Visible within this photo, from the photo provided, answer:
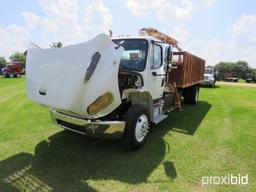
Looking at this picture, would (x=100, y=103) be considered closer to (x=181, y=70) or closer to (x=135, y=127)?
(x=135, y=127)

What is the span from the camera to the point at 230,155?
4.37m

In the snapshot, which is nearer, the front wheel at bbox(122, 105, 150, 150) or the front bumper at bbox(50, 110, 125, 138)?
the front bumper at bbox(50, 110, 125, 138)

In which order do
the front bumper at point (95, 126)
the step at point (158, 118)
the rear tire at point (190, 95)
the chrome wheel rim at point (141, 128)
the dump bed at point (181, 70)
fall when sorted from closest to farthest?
the front bumper at point (95, 126), the chrome wheel rim at point (141, 128), the step at point (158, 118), the dump bed at point (181, 70), the rear tire at point (190, 95)

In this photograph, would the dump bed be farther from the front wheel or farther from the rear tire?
the front wheel

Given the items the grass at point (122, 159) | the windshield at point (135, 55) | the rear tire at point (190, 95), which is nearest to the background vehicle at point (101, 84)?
the windshield at point (135, 55)

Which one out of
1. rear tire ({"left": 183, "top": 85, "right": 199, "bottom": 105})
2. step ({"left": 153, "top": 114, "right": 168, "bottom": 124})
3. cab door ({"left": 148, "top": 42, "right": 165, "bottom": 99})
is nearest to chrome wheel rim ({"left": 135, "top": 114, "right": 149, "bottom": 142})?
step ({"left": 153, "top": 114, "right": 168, "bottom": 124})

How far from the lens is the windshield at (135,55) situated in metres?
4.84

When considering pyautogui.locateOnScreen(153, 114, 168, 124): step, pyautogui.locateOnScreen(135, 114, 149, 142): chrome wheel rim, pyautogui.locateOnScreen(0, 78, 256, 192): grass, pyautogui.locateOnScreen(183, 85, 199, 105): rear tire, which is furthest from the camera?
pyautogui.locateOnScreen(183, 85, 199, 105): rear tire

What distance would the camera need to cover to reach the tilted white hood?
333 cm

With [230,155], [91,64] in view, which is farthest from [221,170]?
[91,64]

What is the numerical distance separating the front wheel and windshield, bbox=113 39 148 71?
0.96 m

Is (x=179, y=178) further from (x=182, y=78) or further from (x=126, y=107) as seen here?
(x=182, y=78)

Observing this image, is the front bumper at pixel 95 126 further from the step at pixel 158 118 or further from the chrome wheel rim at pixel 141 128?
the step at pixel 158 118

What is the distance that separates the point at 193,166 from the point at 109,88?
193 centimetres
